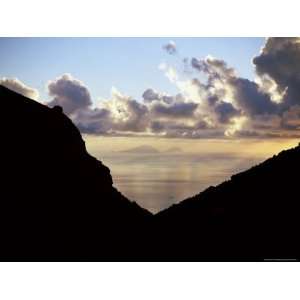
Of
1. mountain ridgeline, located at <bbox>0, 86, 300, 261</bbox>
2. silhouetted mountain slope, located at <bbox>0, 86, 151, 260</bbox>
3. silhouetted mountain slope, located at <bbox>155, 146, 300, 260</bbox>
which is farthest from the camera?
silhouetted mountain slope, located at <bbox>0, 86, 151, 260</bbox>

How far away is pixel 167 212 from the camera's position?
35.2 meters

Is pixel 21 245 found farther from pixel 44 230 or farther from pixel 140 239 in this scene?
pixel 140 239

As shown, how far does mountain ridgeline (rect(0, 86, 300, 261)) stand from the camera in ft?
81.5

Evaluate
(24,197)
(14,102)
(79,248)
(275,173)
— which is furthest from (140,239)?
(14,102)

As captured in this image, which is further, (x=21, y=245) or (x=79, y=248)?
(x=79, y=248)

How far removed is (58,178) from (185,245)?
1001 cm

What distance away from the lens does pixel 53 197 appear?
29.3m

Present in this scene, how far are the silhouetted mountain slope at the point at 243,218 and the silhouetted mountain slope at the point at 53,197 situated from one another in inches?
118

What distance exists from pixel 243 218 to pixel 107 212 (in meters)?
10.00

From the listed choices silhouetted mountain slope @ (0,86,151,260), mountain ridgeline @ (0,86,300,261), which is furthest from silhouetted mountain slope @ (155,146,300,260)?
silhouetted mountain slope @ (0,86,151,260)

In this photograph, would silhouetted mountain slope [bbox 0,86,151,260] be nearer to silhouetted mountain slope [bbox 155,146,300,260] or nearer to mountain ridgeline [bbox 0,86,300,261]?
mountain ridgeline [bbox 0,86,300,261]

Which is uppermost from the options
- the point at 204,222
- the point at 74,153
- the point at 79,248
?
the point at 74,153

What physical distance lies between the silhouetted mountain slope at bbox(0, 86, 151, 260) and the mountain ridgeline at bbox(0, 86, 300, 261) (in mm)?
78

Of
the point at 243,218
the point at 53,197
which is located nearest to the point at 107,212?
the point at 53,197
